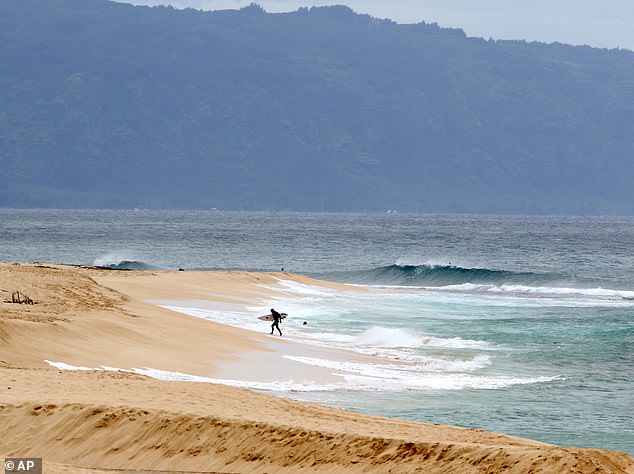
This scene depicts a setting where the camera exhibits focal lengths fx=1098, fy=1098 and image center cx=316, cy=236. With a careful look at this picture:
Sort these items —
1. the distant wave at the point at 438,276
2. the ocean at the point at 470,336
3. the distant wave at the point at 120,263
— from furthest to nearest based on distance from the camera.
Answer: the distant wave at the point at 120,263
the distant wave at the point at 438,276
the ocean at the point at 470,336

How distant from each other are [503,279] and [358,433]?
215 feet

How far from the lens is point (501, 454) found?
1278 cm

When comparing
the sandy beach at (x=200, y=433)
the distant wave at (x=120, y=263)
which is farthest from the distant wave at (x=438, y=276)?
the sandy beach at (x=200, y=433)

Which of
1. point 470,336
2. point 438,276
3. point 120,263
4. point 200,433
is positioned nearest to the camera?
point 200,433

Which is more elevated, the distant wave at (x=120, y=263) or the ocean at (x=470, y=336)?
the ocean at (x=470, y=336)

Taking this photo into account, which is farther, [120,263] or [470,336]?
[120,263]

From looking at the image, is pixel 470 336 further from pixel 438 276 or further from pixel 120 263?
pixel 120 263

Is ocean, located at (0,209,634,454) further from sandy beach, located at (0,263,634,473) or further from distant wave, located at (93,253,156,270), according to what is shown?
sandy beach, located at (0,263,634,473)

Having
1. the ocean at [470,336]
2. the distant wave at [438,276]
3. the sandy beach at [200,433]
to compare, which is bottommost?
the distant wave at [438,276]

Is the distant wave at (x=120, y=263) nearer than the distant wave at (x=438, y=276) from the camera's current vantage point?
No

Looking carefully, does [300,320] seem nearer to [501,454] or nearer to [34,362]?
[34,362]

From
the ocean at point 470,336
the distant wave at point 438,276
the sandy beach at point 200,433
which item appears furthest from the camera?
the distant wave at point 438,276

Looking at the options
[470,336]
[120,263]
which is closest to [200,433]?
[470,336]

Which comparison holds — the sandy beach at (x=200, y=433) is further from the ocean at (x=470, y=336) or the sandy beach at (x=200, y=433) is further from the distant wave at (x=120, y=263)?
the distant wave at (x=120, y=263)
